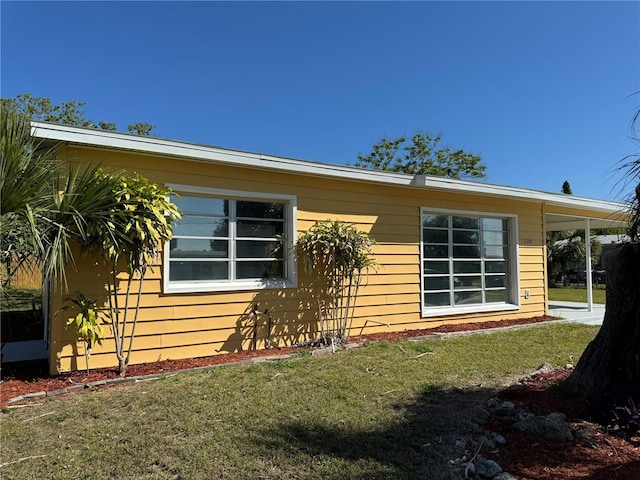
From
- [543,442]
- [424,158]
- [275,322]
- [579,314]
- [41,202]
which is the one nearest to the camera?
[543,442]

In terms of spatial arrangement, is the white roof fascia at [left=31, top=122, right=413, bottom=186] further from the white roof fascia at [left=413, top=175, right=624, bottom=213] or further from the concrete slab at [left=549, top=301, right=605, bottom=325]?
the concrete slab at [left=549, top=301, right=605, bottom=325]

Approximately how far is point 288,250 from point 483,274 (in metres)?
5.10

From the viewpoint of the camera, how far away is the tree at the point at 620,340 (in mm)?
3461

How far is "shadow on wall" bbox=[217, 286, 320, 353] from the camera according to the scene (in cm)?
629

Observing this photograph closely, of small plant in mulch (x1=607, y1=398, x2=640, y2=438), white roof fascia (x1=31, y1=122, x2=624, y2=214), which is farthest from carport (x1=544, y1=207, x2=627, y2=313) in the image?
small plant in mulch (x1=607, y1=398, x2=640, y2=438)

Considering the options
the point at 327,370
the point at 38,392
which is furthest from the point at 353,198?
the point at 38,392

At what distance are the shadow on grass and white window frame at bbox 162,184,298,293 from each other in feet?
9.77

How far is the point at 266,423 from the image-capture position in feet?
11.5

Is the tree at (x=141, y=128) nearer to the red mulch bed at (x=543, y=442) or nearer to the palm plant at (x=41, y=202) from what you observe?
A: the palm plant at (x=41, y=202)

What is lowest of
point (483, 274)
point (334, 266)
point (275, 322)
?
point (275, 322)

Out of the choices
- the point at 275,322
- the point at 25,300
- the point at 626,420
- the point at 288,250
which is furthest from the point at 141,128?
the point at 626,420

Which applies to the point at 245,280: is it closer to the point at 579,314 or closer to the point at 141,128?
the point at 579,314

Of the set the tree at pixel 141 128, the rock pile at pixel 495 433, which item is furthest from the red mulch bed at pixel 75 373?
the tree at pixel 141 128

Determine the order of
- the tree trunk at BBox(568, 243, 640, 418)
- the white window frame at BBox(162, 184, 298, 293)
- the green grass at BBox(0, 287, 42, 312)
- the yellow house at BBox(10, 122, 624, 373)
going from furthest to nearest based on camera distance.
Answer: the green grass at BBox(0, 287, 42, 312), the white window frame at BBox(162, 184, 298, 293), the yellow house at BBox(10, 122, 624, 373), the tree trunk at BBox(568, 243, 640, 418)
